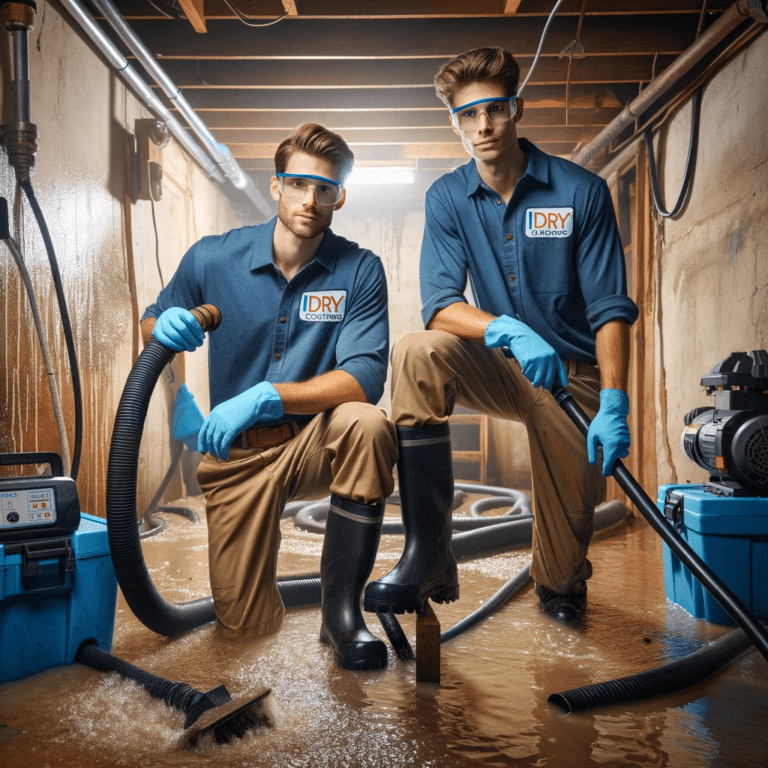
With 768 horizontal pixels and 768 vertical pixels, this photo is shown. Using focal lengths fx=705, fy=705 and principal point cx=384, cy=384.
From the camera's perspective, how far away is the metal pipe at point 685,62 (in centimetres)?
273

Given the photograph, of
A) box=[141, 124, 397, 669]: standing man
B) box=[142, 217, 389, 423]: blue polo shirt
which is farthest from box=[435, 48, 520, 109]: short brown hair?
box=[142, 217, 389, 423]: blue polo shirt

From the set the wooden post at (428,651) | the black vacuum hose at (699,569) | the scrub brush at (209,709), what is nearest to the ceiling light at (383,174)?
the black vacuum hose at (699,569)

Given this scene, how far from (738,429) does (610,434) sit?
0.65 meters

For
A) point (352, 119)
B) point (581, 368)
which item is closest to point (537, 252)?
point (581, 368)

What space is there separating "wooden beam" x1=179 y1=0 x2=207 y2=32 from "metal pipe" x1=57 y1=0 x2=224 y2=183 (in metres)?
0.37

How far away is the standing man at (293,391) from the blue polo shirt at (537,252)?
26 cm

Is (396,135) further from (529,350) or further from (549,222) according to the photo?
(529,350)

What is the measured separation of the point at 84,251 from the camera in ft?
10.5

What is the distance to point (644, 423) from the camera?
4.26m

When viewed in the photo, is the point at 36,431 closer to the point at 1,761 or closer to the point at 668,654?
the point at 1,761

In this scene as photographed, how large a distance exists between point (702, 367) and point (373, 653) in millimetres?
2474

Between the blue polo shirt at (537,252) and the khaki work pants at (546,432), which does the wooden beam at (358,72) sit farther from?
the khaki work pants at (546,432)

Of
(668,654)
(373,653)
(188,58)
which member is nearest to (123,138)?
(188,58)

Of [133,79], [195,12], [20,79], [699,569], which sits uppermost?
[195,12]
